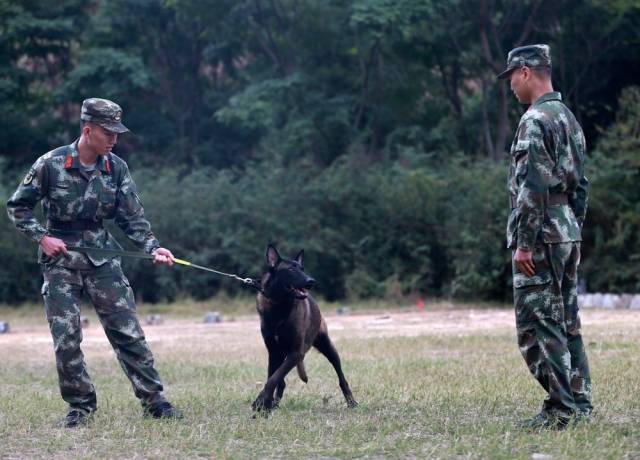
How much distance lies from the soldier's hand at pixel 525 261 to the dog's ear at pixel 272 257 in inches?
103

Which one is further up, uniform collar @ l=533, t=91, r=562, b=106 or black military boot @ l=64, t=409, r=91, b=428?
uniform collar @ l=533, t=91, r=562, b=106

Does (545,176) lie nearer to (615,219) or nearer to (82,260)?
(82,260)

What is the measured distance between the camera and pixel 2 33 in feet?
95.2

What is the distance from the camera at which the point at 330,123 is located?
28266mm

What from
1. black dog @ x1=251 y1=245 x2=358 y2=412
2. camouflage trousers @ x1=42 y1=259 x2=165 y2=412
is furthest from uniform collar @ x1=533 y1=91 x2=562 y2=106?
camouflage trousers @ x1=42 y1=259 x2=165 y2=412

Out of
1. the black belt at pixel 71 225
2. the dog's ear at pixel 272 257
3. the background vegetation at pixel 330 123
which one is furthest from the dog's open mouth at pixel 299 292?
the background vegetation at pixel 330 123

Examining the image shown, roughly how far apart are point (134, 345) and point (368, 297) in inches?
638

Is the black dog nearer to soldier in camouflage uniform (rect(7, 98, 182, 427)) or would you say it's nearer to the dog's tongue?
the dog's tongue

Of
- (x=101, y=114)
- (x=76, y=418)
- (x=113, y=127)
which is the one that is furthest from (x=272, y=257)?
(x=76, y=418)

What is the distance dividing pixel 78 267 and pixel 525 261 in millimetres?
3099

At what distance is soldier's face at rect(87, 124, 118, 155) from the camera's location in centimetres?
726

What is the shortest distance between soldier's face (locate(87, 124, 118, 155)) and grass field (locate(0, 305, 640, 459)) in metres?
1.94

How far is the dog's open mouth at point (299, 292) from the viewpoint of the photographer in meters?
8.06

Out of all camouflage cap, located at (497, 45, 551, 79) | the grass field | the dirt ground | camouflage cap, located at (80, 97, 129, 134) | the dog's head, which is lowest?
the dirt ground
